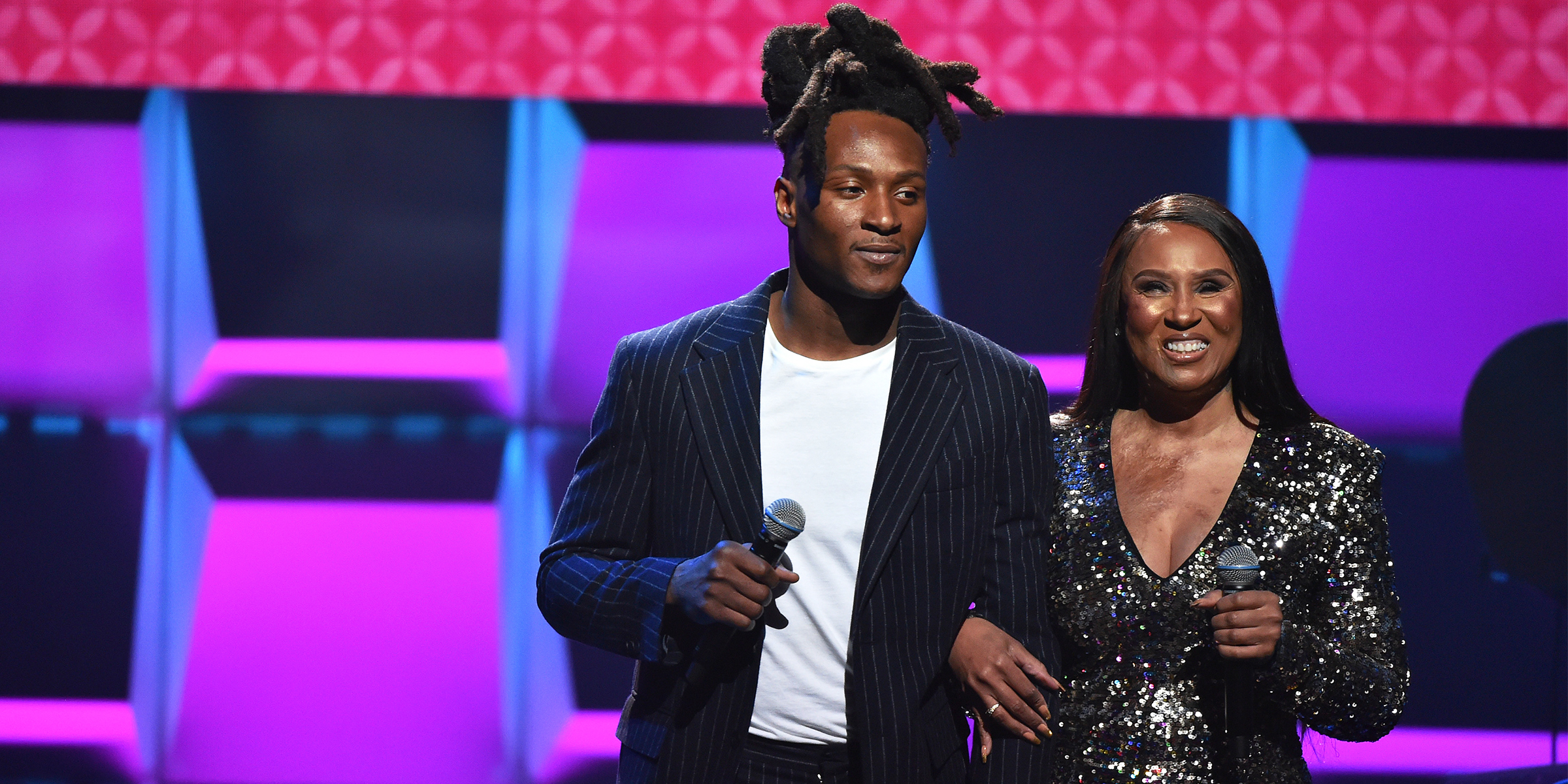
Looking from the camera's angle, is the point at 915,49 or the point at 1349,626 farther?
the point at 915,49

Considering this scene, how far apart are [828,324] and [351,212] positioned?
1.88 m

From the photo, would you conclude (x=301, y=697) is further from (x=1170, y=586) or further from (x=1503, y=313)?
(x=1503, y=313)

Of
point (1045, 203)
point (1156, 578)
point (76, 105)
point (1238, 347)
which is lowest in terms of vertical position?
point (1156, 578)

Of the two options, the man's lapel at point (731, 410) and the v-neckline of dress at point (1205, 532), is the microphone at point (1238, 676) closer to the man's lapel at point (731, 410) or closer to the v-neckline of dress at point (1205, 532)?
the v-neckline of dress at point (1205, 532)

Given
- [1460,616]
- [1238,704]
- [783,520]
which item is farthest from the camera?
[1460,616]

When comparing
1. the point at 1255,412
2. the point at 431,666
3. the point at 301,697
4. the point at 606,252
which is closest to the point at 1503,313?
the point at 1255,412

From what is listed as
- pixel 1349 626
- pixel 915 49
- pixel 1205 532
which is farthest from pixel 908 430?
pixel 915 49

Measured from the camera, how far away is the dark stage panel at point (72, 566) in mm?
3240

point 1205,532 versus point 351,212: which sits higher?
point 351,212

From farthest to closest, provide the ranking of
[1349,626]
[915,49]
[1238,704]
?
[915,49] → [1349,626] → [1238,704]

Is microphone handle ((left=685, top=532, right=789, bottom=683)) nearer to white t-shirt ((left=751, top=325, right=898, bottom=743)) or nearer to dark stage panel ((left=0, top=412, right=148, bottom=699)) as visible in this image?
white t-shirt ((left=751, top=325, right=898, bottom=743))

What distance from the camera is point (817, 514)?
1775 millimetres

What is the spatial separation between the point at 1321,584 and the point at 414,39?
2.85m

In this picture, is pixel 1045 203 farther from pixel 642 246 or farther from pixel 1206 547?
pixel 1206 547
